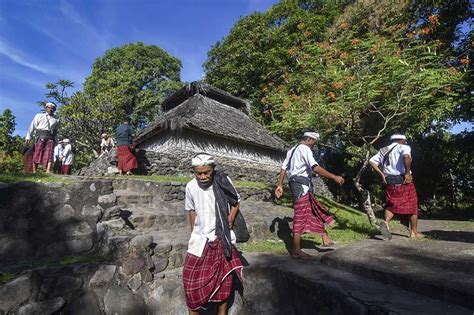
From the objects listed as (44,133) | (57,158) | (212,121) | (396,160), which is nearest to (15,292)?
(44,133)

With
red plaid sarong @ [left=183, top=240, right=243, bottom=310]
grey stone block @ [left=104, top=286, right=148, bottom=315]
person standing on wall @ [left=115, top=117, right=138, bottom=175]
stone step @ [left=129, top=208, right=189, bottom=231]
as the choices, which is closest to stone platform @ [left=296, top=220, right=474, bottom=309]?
red plaid sarong @ [left=183, top=240, right=243, bottom=310]

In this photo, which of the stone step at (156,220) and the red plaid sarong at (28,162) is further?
the red plaid sarong at (28,162)

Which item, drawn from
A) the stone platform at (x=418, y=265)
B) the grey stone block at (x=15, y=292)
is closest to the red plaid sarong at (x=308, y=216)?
the stone platform at (x=418, y=265)

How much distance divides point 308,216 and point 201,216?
1.82m

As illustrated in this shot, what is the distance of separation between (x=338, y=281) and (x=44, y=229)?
4.51 meters

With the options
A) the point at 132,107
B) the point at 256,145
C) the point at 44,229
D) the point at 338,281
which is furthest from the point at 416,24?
the point at 132,107

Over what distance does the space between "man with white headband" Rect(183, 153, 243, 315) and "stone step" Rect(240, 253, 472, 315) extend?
626 millimetres

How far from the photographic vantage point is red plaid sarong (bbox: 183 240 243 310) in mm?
3107

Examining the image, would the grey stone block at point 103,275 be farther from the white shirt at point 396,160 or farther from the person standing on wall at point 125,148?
the person standing on wall at point 125,148

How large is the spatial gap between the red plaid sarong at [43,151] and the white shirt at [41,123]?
0.30 metres

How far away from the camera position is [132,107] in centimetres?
2541

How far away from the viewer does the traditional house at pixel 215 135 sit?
13.5 metres

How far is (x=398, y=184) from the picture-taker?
17.2 feet

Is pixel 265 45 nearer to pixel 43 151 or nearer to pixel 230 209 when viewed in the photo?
pixel 43 151
